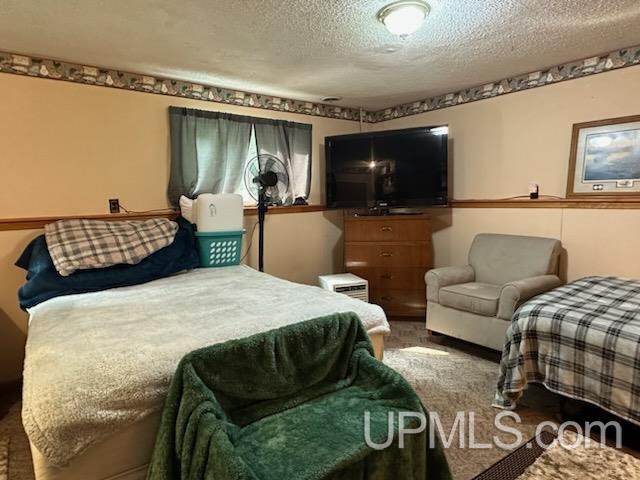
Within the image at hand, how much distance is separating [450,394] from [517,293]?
31.6 inches

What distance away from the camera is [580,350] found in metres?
1.90

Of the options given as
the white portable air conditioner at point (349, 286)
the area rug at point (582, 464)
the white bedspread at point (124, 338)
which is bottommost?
the area rug at point (582, 464)

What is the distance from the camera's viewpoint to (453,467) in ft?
5.59

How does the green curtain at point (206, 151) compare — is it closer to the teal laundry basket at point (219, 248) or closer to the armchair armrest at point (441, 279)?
the teal laundry basket at point (219, 248)

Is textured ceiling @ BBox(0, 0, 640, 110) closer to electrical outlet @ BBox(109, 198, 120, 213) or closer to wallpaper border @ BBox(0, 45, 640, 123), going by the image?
wallpaper border @ BBox(0, 45, 640, 123)

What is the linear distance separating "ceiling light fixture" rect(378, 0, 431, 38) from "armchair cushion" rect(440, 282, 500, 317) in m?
1.81

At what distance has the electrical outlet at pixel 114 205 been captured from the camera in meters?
2.83

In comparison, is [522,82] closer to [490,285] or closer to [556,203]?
[556,203]

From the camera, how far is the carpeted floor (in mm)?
1774

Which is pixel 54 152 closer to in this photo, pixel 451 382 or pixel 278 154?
pixel 278 154

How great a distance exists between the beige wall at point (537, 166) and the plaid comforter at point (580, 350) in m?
0.64

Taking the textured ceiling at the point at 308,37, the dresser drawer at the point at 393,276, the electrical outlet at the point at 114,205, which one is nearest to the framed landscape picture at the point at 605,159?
the textured ceiling at the point at 308,37

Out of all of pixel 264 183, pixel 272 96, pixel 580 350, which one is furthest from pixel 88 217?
pixel 580 350

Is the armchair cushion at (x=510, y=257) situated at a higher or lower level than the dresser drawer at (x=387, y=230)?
lower
